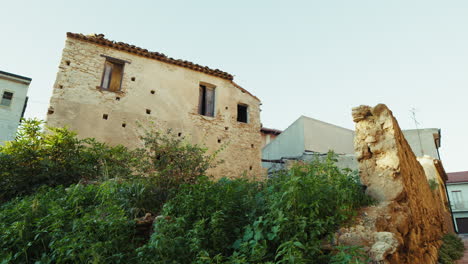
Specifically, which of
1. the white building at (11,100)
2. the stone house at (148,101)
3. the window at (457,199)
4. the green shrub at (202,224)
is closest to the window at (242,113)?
the stone house at (148,101)

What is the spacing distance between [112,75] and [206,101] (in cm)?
403

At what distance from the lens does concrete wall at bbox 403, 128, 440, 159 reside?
17359 mm

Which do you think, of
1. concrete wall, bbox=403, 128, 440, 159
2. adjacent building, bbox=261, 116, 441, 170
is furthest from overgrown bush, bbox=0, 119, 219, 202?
concrete wall, bbox=403, 128, 440, 159

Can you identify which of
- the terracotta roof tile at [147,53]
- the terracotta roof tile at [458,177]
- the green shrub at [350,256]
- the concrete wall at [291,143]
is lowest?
the green shrub at [350,256]

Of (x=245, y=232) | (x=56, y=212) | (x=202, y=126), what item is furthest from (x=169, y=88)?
(x=245, y=232)

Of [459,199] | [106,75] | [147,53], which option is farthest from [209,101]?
[459,199]

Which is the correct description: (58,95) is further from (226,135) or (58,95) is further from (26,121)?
(226,135)

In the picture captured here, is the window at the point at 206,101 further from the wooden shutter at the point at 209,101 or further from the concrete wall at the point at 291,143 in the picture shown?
the concrete wall at the point at 291,143

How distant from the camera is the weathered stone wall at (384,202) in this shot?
3178 mm

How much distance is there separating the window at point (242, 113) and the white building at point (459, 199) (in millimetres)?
20287

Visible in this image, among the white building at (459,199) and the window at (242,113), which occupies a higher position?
the window at (242,113)

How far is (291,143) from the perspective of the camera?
52.5ft

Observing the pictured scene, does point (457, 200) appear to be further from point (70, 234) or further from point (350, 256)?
point (70, 234)

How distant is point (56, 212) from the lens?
3.70m
